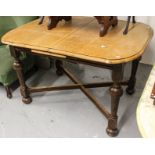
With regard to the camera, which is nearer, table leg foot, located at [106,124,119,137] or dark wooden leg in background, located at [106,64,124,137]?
dark wooden leg in background, located at [106,64,124,137]

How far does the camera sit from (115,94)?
132cm

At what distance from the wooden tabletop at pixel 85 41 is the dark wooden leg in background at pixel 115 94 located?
0.09 m

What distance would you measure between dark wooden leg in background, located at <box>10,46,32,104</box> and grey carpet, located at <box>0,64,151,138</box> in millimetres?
61

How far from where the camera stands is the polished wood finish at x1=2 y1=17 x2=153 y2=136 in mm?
1204

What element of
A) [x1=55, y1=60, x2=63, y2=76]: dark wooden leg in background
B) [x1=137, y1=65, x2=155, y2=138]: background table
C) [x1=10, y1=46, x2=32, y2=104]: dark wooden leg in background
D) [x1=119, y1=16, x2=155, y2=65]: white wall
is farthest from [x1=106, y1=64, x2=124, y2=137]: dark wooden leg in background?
[x1=119, y1=16, x2=155, y2=65]: white wall

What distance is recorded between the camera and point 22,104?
1872 millimetres

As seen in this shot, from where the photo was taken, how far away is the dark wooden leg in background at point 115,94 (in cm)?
122

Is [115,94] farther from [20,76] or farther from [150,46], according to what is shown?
[150,46]

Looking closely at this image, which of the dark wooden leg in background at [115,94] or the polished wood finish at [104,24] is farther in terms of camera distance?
the polished wood finish at [104,24]

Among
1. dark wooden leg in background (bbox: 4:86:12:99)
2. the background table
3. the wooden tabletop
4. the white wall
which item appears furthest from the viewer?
the white wall

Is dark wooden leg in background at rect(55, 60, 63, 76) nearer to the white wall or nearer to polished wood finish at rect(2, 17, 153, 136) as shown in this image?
polished wood finish at rect(2, 17, 153, 136)

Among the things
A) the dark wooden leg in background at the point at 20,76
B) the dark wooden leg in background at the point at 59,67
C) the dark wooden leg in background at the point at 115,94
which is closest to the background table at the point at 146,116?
the dark wooden leg in background at the point at 115,94

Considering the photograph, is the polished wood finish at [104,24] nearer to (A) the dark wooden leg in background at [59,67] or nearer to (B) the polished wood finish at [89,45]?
(B) the polished wood finish at [89,45]
